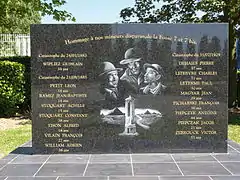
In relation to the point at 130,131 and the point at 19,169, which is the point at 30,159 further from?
the point at 130,131

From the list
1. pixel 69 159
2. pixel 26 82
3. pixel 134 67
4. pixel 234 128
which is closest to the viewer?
pixel 69 159

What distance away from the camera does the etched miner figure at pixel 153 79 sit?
600 cm

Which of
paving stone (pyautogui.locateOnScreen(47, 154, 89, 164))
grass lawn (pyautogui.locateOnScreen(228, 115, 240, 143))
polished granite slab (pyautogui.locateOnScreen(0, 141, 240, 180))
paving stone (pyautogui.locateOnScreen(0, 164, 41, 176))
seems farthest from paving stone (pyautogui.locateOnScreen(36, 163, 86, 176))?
grass lawn (pyautogui.locateOnScreen(228, 115, 240, 143))

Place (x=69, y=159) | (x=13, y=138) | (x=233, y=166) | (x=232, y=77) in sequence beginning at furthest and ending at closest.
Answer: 1. (x=232, y=77)
2. (x=13, y=138)
3. (x=69, y=159)
4. (x=233, y=166)

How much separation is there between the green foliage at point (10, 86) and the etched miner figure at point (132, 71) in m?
6.16

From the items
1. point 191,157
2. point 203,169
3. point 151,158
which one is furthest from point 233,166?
point 151,158

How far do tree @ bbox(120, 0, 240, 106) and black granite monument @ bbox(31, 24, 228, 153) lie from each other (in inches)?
221

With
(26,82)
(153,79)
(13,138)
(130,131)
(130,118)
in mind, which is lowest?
(13,138)

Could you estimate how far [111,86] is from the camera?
603 centimetres

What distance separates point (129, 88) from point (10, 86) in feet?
20.5

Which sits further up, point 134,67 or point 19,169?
point 134,67

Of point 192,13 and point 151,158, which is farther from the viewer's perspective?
point 192,13

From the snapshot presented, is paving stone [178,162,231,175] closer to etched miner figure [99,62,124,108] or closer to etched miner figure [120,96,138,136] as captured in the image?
etched miner figure [120,96,138,136]

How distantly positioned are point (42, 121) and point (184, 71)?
7.77ft
